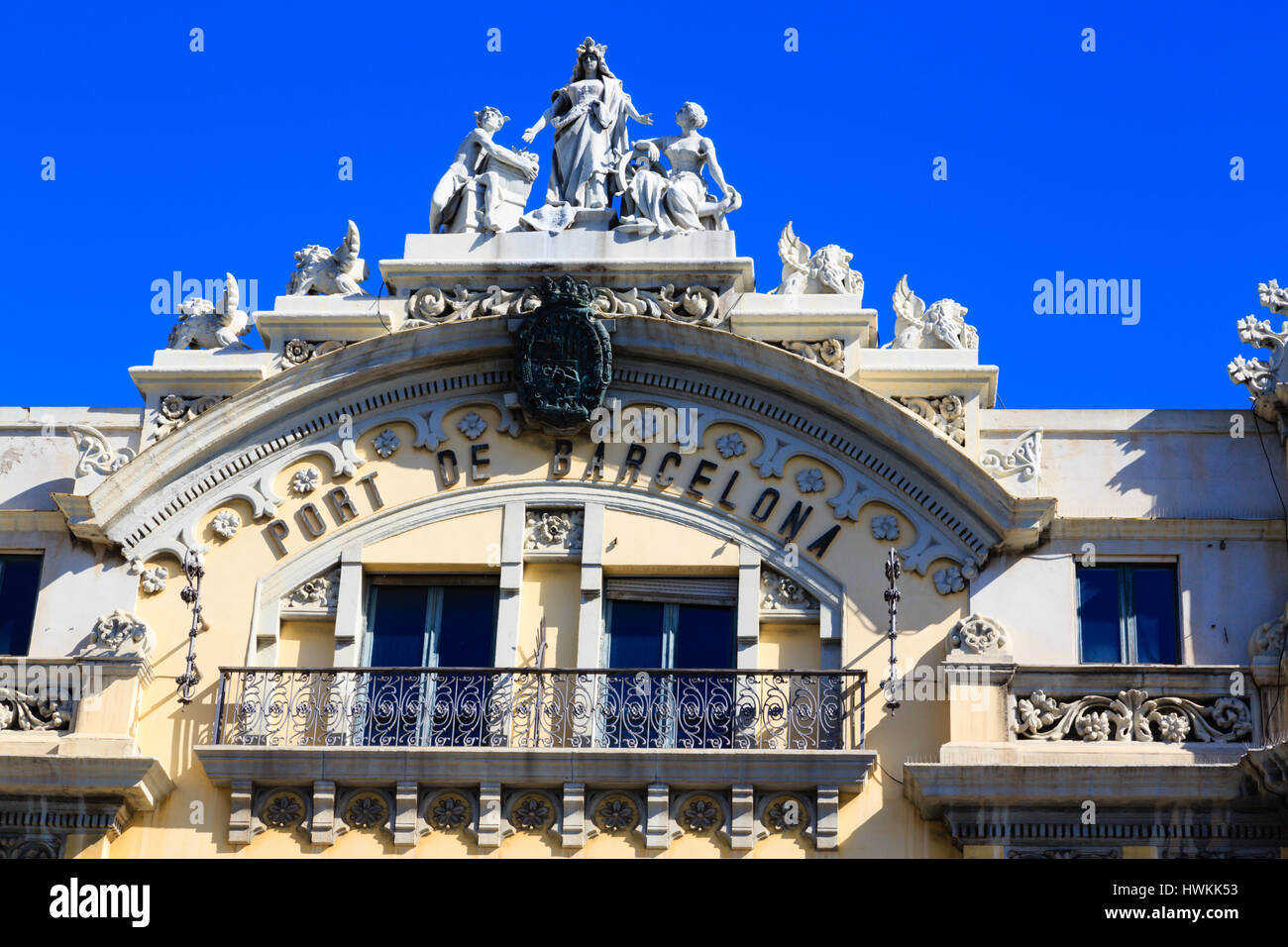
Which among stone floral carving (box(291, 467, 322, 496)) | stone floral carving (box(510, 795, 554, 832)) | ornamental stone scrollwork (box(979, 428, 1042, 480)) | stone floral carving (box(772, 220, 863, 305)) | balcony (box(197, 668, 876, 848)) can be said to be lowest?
stone floral carving (box(510, 795, 554, 832))

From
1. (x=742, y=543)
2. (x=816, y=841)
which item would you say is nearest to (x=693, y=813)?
(x=816, y=841)

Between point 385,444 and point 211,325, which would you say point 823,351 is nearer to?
point 385,444

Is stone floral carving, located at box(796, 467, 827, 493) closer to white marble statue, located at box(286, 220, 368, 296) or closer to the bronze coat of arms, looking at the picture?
the bronze coat of arms

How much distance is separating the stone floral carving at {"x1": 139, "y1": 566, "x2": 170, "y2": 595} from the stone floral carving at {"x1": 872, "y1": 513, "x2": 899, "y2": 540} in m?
7.14

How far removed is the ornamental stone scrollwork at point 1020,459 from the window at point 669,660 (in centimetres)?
285

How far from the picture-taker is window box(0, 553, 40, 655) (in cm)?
2883

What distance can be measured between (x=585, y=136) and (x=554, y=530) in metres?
4.64

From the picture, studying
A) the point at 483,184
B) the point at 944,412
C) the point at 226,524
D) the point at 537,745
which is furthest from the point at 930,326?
the point at 226,524

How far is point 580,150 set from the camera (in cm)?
3081

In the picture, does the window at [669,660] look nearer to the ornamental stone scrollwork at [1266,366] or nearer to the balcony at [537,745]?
the balcony at [537,745]

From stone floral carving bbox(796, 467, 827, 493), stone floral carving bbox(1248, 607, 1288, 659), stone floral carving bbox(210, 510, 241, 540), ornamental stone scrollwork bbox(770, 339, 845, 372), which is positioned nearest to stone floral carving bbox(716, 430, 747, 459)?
stone floral carving bbox(796, 467, 827, 493)
